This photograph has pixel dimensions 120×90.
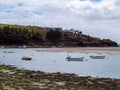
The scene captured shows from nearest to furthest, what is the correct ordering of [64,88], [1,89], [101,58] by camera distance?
[1,89] → [64,88] → [101,58]

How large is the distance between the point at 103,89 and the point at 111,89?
2.72ft

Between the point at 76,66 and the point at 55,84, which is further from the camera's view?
the point at 76,66

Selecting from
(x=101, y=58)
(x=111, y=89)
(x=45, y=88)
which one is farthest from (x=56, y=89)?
(x=101, y=58)

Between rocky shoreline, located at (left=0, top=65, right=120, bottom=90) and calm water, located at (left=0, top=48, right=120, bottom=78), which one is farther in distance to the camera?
calm water, located at (left=0, top=48, right=120, bottom=78)

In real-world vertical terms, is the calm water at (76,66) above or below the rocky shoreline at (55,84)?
below

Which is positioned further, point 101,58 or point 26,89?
point 101,58

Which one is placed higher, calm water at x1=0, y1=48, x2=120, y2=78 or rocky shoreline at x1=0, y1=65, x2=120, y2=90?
rocky shoreline at x1=0, y1=65, x2=120, y2=90

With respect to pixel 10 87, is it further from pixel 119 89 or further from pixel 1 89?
pixel 119 89

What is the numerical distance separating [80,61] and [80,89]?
58745 mm

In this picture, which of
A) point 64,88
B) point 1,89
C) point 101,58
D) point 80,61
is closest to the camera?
point 1,89

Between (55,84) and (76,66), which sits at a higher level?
(55,84)

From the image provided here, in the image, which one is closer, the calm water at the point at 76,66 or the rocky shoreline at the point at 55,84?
the rocky shoreline at the point at 55,84

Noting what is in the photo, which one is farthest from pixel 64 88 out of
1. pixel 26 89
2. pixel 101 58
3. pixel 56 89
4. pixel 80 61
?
pixel 101 58

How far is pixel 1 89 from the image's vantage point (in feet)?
84.1
